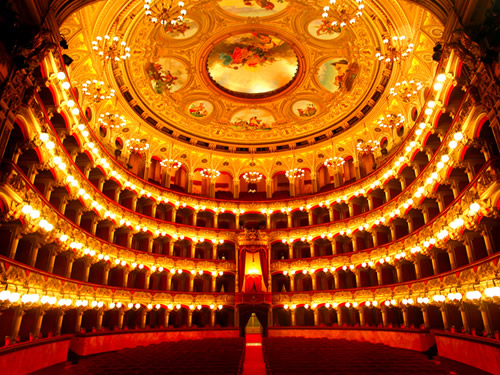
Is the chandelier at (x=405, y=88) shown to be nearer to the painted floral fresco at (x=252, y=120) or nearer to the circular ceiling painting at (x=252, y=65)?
the circular ceiling painting at (x=252, y=65)

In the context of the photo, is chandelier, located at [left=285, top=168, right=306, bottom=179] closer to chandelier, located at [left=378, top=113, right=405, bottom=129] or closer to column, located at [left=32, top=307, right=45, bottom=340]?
chandelier, located at [left=378, top=113, right=405, bottom=129]

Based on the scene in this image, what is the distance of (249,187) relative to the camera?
1531 inches

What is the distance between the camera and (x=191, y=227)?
32.6 metres

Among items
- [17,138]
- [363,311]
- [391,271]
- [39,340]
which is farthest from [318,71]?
[39,340]

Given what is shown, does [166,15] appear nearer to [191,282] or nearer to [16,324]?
[16,324]

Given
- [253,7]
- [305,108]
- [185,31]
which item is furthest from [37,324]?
[305,108]

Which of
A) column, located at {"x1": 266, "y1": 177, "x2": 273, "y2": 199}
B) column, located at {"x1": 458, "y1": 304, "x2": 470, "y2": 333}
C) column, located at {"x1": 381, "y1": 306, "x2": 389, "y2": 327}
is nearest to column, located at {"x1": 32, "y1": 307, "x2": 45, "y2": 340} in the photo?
column, located at {"x1": 458, "y1": 304, "x2": 470, "y2": 333}

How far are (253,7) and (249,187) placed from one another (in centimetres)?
1861

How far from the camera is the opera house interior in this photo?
1303 centimetres

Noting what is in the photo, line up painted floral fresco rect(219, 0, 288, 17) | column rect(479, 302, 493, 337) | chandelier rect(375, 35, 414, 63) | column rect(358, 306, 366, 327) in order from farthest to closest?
column rect(358, 306, 366, 327) < painted floral fresco rect(219, 0, 288, 17) < chandelier rect(375, 35, 414, 63) < column rect(479, 302, 493, 337)

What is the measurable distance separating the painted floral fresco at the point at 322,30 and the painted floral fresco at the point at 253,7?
2533 millimetres

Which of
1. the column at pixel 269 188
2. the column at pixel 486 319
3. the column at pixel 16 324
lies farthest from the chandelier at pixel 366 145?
the column at pixel 16 324

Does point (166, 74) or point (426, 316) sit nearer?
point (426, 316)

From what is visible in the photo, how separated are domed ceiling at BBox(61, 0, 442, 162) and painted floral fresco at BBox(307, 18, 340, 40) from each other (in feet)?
0.25
